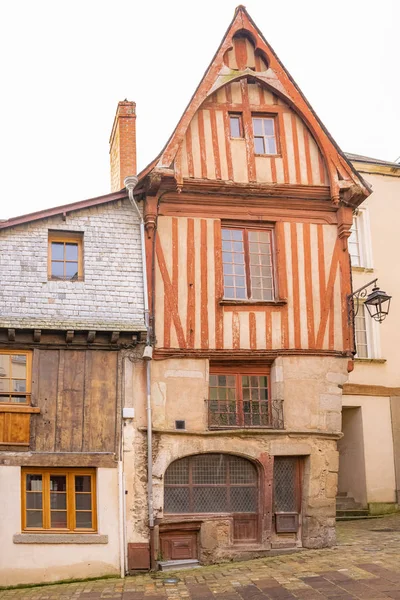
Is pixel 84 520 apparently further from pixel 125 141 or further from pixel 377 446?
pixel 377 446

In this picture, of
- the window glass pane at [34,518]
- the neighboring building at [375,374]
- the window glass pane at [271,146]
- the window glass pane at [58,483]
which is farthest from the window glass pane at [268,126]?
the window glass pane at [34,518]

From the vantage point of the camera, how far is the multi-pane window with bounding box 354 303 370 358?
1777cm

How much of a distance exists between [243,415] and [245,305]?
184 cm

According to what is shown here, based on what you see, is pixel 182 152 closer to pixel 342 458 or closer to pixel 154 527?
pixel 154 527

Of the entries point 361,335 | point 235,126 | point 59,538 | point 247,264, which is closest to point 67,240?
point 247,264

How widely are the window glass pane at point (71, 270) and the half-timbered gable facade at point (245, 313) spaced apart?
1240 millimetres

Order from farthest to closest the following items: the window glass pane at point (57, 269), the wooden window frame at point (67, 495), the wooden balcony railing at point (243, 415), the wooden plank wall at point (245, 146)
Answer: the wooden plank wall at point (245, 146) → the window glass pane at point (57, 269) → the wooden balcony railing at point (243, 415) → the wooden window frame at point (67, 495)

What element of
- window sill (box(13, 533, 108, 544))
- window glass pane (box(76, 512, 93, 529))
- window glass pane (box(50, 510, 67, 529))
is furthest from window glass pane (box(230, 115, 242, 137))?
window sill (box(13, 533, 108, 544))

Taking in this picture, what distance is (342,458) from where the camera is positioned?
1789 centimetres

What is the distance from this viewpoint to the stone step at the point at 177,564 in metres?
11.5

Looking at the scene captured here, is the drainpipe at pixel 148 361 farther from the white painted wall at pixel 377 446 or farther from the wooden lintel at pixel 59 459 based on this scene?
the white painted wall at pixel 377 446

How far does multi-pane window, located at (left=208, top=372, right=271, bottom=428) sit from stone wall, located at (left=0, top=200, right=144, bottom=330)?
5.74 ft

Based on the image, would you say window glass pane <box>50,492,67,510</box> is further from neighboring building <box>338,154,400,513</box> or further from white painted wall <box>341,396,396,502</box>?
white painted wall <box>341,396,396,502</box>

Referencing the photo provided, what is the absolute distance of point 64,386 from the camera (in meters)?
11.8
